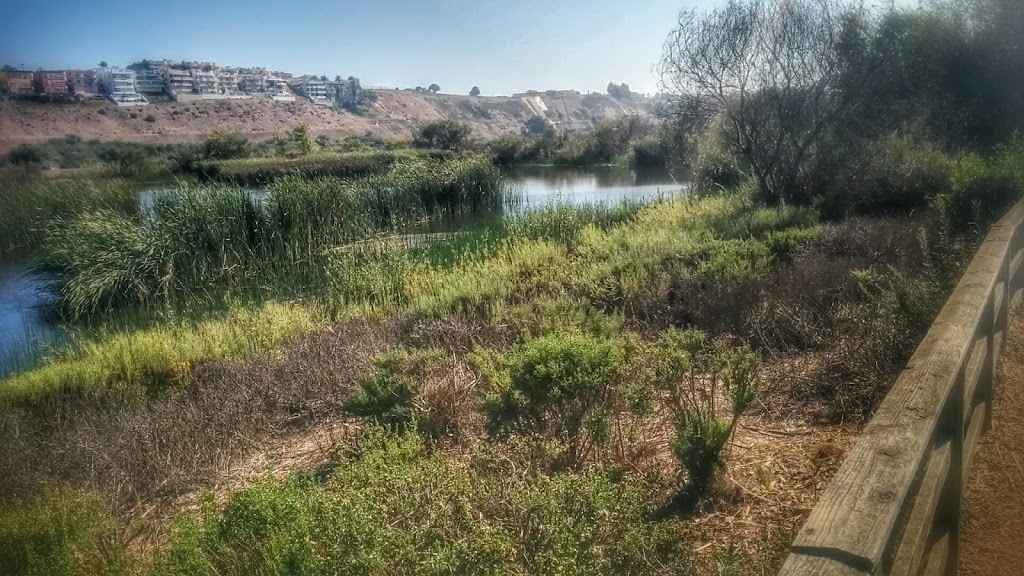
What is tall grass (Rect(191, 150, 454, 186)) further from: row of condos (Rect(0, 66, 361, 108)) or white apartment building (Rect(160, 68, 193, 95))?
white apartment building (Rect(160, 68, 193, 95))

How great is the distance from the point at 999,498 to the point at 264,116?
155 ft

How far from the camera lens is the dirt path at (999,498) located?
305 cm

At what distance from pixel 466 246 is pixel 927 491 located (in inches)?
561

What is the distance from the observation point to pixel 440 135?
56.8 metres

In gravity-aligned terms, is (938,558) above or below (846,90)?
below

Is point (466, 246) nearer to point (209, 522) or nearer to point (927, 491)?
point (209, 522)

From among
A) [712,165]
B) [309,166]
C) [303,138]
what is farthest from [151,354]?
[303,138]

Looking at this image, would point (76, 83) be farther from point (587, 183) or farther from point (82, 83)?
point (587, 183)

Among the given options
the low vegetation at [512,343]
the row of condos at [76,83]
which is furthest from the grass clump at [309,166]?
the row of condos at [76,83]

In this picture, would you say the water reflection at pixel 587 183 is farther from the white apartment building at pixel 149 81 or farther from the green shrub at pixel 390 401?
the green shrub at pixel 390 401

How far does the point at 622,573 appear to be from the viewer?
285cm

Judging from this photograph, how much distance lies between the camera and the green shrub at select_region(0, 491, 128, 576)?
3.84 meters

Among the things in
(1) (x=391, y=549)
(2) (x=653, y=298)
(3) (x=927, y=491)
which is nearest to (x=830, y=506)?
(3) (x=927, y=491)

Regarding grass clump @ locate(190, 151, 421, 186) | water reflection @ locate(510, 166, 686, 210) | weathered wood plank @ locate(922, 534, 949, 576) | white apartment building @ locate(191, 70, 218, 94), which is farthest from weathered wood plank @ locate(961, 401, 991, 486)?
grass clump @ locate(190, 151, 421, 186)
